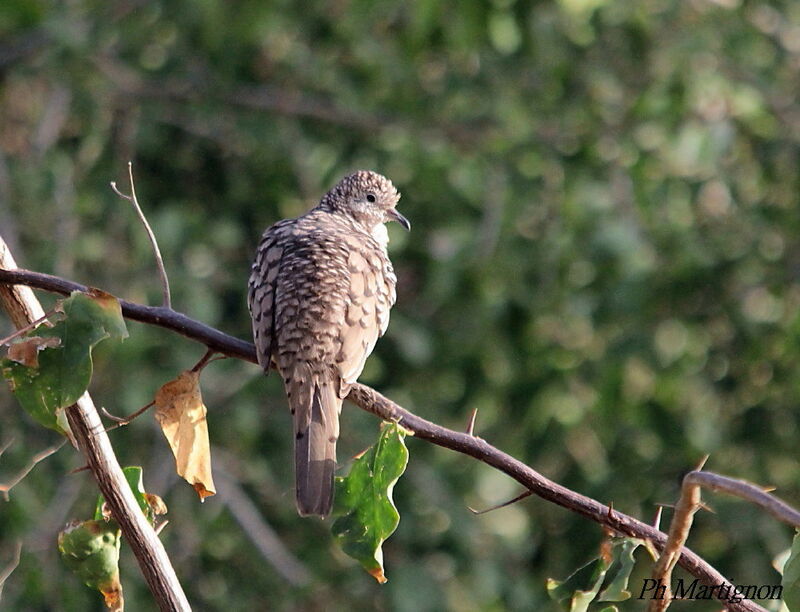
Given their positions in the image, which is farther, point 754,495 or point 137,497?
point 137,497

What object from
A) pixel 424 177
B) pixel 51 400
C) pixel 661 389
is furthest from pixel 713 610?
pixel 51 400

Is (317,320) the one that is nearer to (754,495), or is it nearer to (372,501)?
(372,501)

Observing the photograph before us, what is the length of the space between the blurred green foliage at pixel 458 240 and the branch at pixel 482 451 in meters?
2.99

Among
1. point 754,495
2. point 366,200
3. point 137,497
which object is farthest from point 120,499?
point 366,200

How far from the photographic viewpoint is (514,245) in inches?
232

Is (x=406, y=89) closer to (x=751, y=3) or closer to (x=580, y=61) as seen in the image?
(x=580, y=61)

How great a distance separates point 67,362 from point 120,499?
0.29m

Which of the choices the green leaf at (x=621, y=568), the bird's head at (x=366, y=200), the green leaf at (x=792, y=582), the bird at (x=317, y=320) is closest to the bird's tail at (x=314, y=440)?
the bird at (x=317, y=320)

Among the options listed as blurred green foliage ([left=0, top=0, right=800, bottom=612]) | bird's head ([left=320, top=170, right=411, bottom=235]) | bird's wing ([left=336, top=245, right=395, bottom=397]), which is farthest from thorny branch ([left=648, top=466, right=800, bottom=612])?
blurred green foliage ([left=0, top=0, right=800, bottom=612])

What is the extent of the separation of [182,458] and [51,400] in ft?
1.35

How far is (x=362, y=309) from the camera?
3771 millimetres

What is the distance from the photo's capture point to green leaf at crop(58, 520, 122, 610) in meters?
2.49

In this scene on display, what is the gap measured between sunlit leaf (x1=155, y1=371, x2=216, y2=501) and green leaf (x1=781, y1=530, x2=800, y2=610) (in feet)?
3.94

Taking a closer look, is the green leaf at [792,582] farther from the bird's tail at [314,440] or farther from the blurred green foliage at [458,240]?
the blurred green foliage at [458,240]
